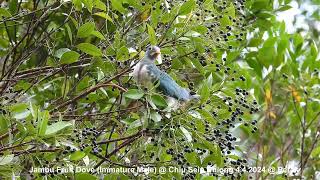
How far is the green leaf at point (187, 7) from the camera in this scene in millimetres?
2031

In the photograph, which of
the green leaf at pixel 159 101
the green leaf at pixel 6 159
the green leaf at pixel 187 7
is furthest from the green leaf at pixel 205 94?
the green leaf at pixel 6 159

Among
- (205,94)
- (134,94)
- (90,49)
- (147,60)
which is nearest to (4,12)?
(90,49)

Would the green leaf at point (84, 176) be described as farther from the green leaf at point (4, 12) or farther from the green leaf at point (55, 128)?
the green leaf at point (4, 12)

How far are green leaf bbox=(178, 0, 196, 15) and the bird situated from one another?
15 cm

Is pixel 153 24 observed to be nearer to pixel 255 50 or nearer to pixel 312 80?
pixel 255 50

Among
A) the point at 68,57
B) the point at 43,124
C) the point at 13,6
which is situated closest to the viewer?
the point at 43,124

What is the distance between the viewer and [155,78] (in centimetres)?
197

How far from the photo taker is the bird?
193 cm

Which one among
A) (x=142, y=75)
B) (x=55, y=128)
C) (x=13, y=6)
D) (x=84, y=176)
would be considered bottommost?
(x=84, y=176)

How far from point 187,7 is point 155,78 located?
0.28 m

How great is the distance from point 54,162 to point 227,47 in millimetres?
809

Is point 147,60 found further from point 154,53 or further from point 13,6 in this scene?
point 13,6

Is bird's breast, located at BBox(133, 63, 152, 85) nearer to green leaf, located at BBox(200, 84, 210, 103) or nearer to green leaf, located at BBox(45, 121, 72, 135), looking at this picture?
green leaf, located at BBox(200, 84, 210, 103)

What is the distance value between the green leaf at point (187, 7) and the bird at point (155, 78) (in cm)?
15
